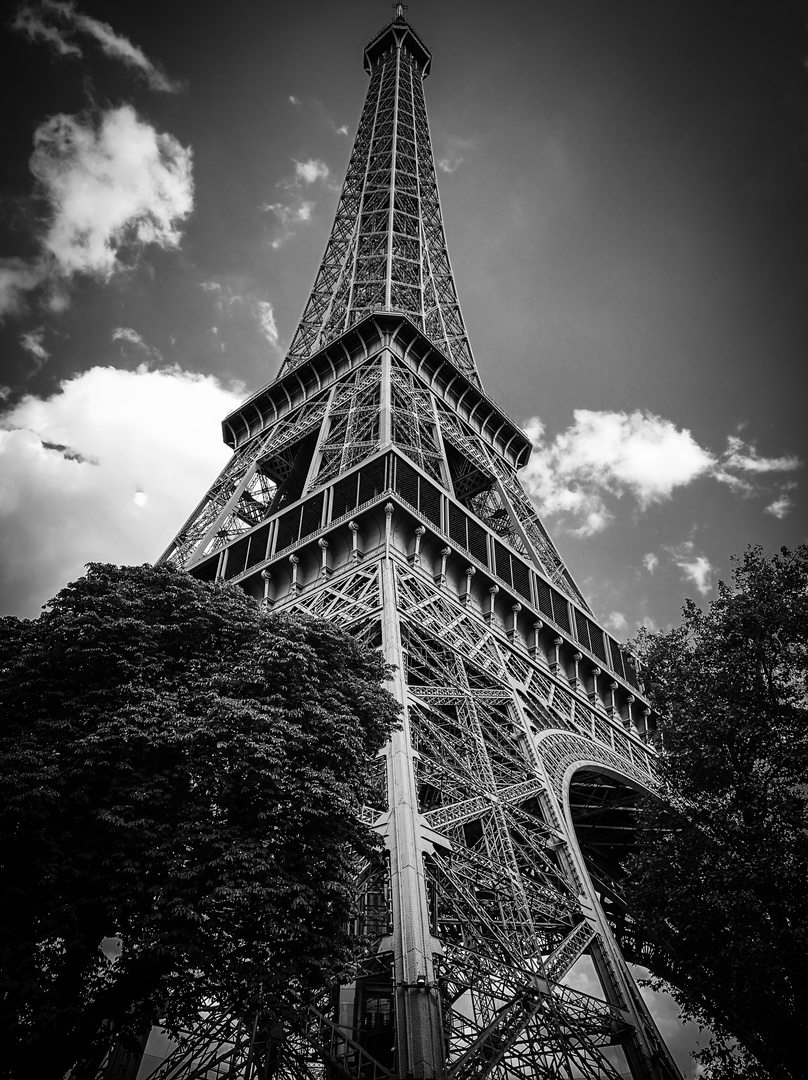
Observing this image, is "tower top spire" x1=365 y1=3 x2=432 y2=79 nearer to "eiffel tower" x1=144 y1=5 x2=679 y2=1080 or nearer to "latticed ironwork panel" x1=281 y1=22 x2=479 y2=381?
"latticed ironwork panel" x1=281 y1=22 x2=479 y2=381

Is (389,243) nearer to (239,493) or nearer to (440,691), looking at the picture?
(239,493)

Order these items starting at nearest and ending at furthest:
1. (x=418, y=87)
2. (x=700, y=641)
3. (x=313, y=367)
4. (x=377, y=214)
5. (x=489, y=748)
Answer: (x=700, y=641) < (x=489, y=748) < (x=313, y=367) < (x=377, y=214) < (x=418, y=87)

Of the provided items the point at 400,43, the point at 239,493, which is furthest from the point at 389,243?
the point at 400,43

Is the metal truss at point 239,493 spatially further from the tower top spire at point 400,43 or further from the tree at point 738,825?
the tower top spire at point 400,43

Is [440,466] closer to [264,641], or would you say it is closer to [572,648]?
[572,648]

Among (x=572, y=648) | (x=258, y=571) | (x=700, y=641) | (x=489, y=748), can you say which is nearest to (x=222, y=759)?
(x=489, y=748)

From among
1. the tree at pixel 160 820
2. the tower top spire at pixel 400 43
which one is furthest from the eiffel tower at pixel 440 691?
the tower top spire at pixel 400 43
